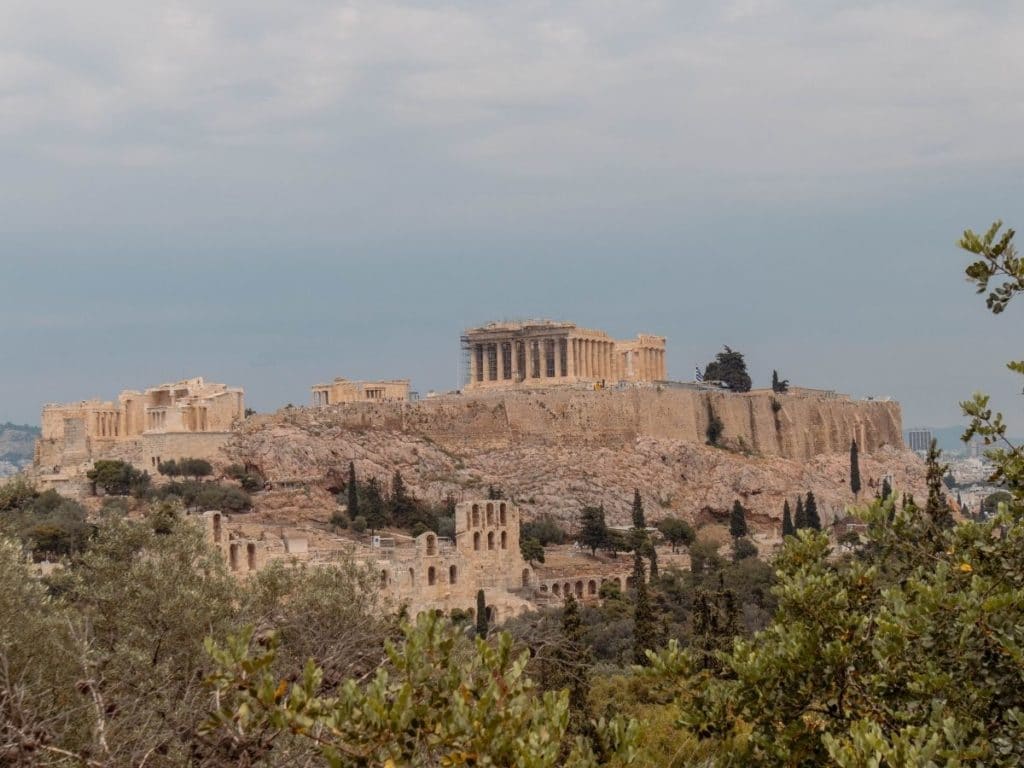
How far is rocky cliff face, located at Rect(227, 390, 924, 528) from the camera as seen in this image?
59781mm

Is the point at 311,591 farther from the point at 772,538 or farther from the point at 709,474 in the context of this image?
the point at 709,474

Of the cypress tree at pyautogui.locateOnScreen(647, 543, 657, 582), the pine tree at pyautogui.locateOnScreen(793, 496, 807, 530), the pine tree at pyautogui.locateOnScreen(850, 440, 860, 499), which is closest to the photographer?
the cypress tree at pyautogui.locateOnScreen(647, 543, 657, 582)

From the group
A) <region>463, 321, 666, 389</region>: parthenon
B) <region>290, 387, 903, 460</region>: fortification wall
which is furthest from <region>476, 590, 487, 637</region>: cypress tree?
<region>463, 321, 666, 389</region>: parthenon

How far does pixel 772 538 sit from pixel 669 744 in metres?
44.8

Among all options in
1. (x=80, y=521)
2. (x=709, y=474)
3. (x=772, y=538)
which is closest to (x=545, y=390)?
(x=709, y=474)

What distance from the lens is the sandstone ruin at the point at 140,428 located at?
57781 mm

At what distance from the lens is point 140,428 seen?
62.8 meters

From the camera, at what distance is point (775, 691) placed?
930 cm

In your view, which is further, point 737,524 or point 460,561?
point 737,524

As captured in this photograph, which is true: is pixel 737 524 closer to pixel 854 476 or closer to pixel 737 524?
pixel 737 524

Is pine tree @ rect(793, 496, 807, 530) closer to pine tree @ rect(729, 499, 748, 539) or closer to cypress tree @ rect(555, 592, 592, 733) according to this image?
pine tree @ rect(729, 499, 748, 539)

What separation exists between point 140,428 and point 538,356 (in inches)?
763

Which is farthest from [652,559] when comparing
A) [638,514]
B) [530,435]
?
[530,435]

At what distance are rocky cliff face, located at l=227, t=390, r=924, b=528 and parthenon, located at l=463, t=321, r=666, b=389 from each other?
4081 mm
